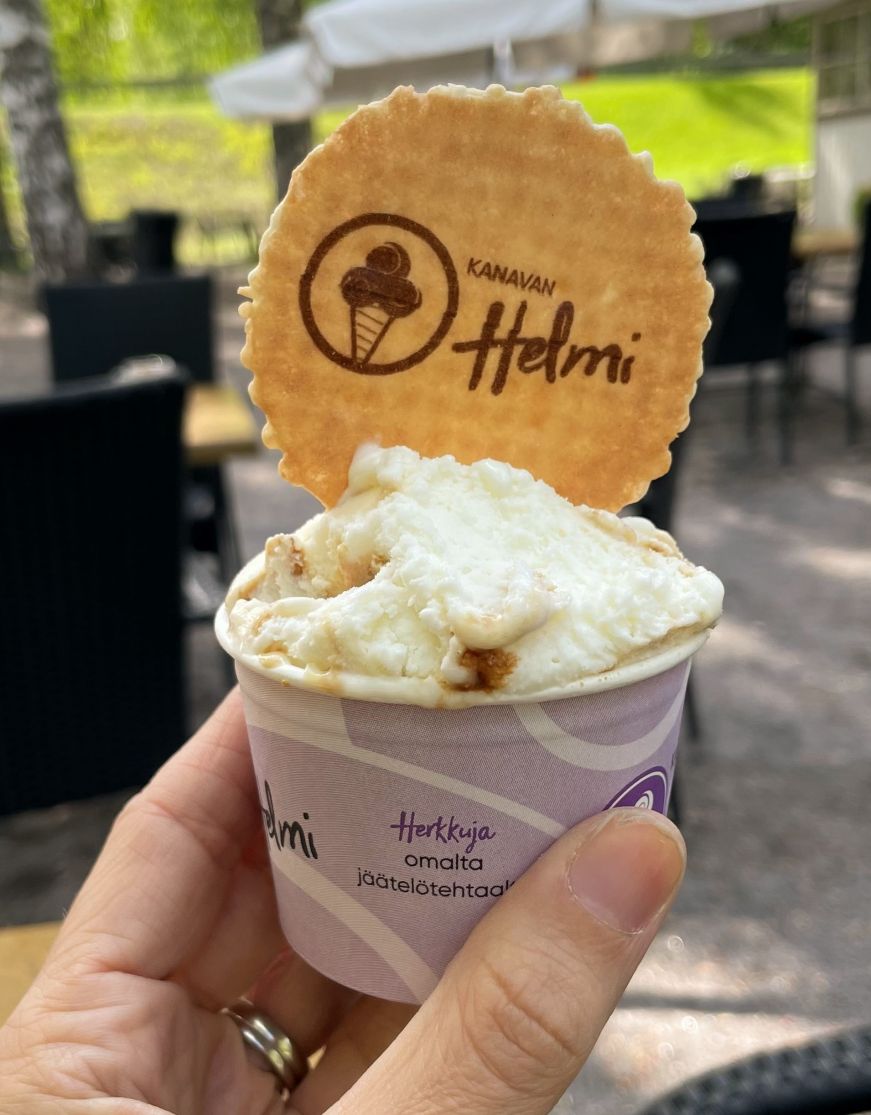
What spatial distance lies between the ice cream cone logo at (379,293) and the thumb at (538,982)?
56cm

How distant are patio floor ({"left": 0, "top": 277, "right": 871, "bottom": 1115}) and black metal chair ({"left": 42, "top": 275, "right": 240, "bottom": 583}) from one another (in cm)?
114

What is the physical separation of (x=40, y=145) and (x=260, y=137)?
37.1 feet

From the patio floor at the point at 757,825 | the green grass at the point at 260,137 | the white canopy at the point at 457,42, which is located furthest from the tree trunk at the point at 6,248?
the patio floor at the point at 757,825

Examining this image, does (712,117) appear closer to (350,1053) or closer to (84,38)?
(84,38)

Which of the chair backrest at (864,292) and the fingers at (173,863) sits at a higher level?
the chair backrest at (864,292)

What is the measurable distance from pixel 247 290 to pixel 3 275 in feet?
47.3

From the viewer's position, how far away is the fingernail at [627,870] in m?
0.93

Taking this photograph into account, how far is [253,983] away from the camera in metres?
1.41

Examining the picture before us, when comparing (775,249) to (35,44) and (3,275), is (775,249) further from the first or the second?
(3,275)

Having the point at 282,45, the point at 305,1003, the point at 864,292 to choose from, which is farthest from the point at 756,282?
the point at 282,45

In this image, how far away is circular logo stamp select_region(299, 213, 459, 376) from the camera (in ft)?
3.46

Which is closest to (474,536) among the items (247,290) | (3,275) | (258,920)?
(247,290)

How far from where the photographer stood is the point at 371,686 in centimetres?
86

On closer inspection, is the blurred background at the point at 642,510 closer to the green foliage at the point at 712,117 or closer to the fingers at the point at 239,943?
the fingers at the point at 239,943
